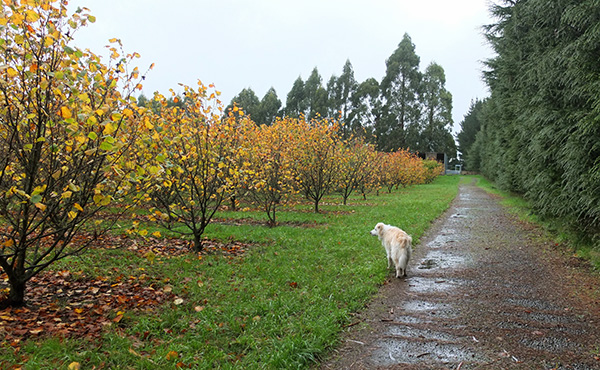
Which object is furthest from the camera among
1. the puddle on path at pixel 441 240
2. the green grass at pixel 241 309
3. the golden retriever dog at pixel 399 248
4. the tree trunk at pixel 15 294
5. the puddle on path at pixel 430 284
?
the puddle on path at pixel 441 240

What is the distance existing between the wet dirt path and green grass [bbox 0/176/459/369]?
359 mm

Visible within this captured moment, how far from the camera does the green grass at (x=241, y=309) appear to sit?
10.7 feet

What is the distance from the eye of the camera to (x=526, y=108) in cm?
1010

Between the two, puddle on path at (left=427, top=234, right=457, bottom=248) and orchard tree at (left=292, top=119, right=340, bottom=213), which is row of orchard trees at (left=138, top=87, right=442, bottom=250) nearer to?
orchard tree at (left=292, top=119, right=340, bottom=213)

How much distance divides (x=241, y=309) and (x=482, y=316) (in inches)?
117

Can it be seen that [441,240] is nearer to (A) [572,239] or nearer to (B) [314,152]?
(A) [572,239]

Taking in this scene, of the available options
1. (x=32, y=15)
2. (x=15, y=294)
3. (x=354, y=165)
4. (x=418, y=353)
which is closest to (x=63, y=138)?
(x=32, y=15)

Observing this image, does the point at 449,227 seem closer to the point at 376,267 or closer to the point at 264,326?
the point at 376,267

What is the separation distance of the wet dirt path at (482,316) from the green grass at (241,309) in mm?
359

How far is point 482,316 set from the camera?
4.34 m

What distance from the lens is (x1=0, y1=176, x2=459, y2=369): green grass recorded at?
10.7ft

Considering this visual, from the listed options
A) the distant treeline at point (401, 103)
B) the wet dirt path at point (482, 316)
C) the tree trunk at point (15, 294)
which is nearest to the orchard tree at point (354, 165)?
the wet dirt path at point (482, 316)

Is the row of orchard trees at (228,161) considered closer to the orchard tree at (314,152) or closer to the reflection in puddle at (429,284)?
the orchard tree at (314,152)

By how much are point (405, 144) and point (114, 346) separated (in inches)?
1800
